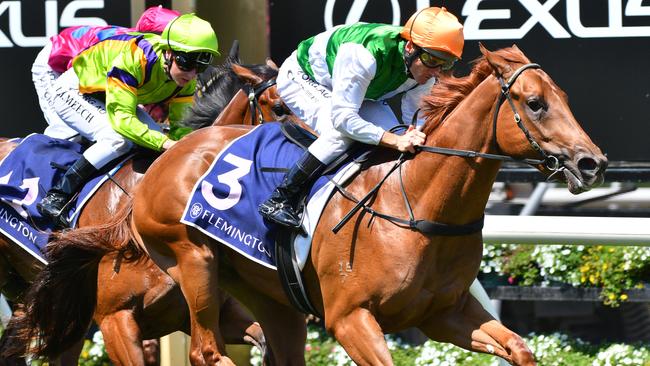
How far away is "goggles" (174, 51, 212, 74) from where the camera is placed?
18.1 feet

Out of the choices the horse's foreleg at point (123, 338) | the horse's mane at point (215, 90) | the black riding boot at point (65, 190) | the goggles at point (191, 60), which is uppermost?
the goggles at point (191, 60)

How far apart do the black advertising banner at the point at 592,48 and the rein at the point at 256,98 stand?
97cm

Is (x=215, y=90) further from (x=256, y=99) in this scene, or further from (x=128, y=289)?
(x=128, y=289)

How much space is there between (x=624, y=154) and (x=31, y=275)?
2874 millimetres

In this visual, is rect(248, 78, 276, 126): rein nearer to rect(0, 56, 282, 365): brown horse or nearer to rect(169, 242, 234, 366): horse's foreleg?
rect(0, 56, 282, 365): brown horse

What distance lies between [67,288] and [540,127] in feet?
7.91

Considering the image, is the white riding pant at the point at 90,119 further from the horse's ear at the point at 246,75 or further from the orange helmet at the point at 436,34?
the orange helmet at the point at 436,34

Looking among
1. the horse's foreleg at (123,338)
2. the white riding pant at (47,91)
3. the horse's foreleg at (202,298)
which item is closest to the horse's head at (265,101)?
the white riding pant at (47,91)

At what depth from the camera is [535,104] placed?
4375 mm

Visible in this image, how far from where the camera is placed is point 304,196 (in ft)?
16.3

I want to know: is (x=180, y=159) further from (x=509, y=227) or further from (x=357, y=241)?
(x=509, y=227)

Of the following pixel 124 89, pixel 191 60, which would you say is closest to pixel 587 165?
pixel 191 60

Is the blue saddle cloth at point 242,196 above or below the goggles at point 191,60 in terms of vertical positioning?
below

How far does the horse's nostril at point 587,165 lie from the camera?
13.9ft
